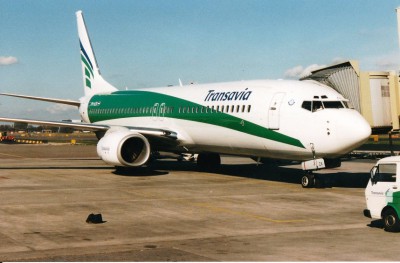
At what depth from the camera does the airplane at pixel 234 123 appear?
22188 mm

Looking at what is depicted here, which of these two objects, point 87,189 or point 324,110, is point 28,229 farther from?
point 324,110

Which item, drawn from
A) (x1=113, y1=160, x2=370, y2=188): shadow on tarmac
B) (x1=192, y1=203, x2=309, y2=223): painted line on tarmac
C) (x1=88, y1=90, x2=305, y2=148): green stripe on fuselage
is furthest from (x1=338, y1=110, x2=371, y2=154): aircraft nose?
(x1=192, y1=203, x2=309, y2=223): painted line on tarmac

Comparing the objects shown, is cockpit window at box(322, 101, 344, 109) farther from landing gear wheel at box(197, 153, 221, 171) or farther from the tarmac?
landing gear wheel at box(197, 153, 221, 171)

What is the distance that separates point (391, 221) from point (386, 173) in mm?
1336

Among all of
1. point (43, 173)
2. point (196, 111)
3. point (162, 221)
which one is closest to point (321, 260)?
Answer: point (162, 221)

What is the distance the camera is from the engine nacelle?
27797 mm

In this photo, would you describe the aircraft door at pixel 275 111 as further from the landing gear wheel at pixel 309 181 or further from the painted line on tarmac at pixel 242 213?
the painted line on tarmac at pixel 242 213

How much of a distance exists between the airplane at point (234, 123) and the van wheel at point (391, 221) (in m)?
7.37

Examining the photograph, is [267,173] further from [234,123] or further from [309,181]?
[309,181]

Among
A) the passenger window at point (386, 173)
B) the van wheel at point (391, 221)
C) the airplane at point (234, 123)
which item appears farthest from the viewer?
the airplane at point (234, 123)

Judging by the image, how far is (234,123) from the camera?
2580 cm

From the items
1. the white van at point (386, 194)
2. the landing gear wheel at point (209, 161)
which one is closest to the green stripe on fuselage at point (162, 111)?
the landing gear wheel at point (209, 161)

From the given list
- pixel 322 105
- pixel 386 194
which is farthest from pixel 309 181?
pixel 386 194

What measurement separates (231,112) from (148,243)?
14081mm
